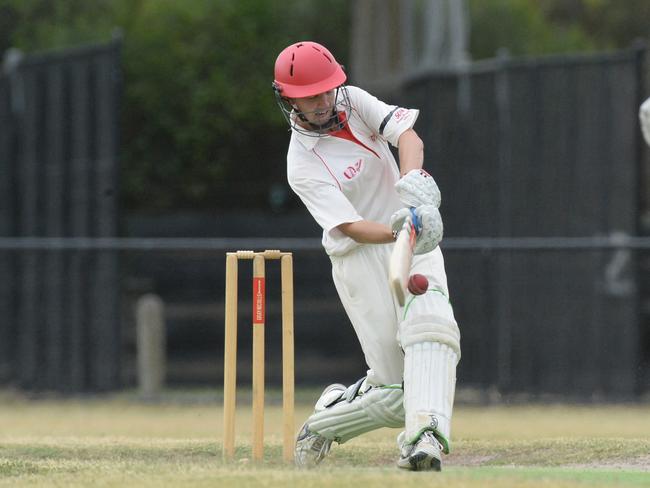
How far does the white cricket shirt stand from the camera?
5.82 m

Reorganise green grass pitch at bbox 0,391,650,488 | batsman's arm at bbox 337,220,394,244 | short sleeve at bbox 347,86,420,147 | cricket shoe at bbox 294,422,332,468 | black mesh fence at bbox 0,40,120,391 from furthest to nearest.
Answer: black mesh fence at bbox 0,40,120,391 < cricket shoe at bbox 294,422,332,468 < short sleeve at bbox 347,86,420,147 < batsman's arm at bbox 337,220,394,244 < green grass pitch at bbox 0,391,650,488

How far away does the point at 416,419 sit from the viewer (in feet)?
17.6

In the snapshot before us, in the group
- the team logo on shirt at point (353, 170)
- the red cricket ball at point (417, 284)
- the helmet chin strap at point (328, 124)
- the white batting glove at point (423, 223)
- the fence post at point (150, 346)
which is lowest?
the fence post at point (150, 346)

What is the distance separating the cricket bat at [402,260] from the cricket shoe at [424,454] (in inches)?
21.9

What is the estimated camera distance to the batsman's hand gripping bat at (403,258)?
16.8 feet

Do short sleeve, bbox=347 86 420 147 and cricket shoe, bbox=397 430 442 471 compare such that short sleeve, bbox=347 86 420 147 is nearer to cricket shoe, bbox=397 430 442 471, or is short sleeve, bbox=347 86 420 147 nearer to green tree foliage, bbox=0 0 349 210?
cricket shoe, bbox=397 430 442 471

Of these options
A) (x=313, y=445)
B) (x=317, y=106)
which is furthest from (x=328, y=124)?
(x=313, y=445)

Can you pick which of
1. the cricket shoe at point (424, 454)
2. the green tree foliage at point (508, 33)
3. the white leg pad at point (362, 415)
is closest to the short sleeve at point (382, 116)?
the white leg pad at point (362, 415)

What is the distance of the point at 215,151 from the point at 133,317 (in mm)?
5025

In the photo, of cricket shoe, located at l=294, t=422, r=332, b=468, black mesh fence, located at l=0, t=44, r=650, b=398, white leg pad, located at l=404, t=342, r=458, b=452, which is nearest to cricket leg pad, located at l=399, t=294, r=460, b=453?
white leg pad, located at l=404, t=342, r=458, b=452

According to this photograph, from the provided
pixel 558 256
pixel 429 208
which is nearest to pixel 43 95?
pixel 558 256

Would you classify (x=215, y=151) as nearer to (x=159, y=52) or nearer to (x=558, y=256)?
(x=159, y=52)

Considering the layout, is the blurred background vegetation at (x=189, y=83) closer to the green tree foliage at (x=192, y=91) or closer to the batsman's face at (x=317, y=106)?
the green tree foliage at (x=192, y=91)

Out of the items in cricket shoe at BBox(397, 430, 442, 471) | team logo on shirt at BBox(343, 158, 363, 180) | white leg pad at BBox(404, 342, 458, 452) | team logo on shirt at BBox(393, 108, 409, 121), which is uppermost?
team logo on shirt at BBox(393, 108, 409, 121)
